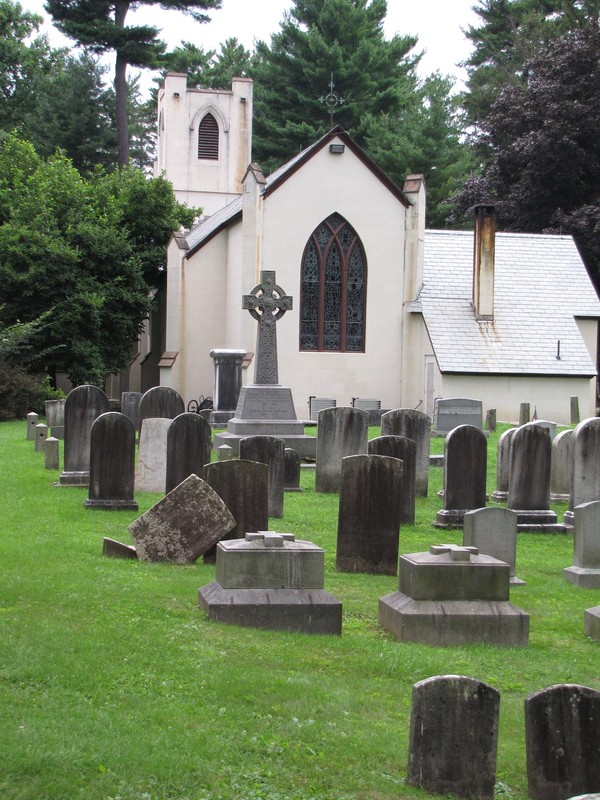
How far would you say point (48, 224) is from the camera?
3375 cm

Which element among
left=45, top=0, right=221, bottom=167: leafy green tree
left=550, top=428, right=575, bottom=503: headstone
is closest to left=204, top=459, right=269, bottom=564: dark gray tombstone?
left=550, top=428, right=575, bottom=503: headstone

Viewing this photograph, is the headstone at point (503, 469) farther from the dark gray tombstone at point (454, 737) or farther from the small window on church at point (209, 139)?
the small window on church at point (209, 139)

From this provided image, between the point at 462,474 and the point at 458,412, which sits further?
the point at 458,412

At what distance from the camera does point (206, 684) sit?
21.1ft

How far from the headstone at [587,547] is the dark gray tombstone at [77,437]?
7.59m

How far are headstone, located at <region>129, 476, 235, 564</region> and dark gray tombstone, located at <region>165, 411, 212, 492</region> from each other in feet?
8.72

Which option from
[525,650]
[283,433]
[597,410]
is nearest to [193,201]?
[597,410]

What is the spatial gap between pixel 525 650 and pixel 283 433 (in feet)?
39.9

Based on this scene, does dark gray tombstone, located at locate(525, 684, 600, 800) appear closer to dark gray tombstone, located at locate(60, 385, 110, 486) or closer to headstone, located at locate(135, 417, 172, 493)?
headstone, located at locate(135, 417, 172, 493)

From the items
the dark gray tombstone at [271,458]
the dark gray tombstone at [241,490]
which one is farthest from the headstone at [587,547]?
the dark gray tombstone at [271,458]

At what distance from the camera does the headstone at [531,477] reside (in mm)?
12766

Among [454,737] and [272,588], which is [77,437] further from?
[454,737]

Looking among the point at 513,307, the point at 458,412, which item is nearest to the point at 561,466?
the point at 458,412

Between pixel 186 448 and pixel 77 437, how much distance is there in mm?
3205
